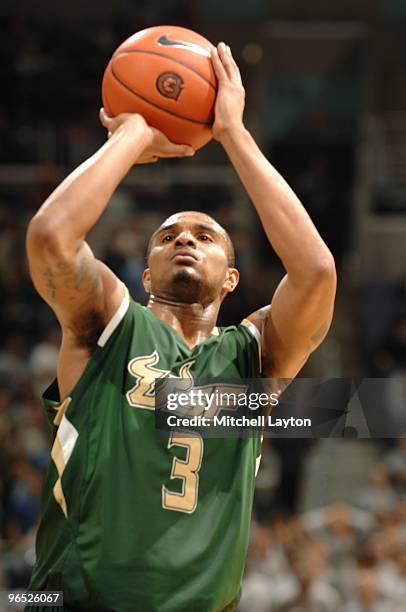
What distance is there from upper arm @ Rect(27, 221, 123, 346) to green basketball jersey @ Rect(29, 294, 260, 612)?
1.9 inches

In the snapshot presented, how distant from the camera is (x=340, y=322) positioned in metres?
13.6

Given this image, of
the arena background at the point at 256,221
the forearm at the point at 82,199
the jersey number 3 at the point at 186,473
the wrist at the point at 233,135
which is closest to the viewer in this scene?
the forearm at the point at 82,199

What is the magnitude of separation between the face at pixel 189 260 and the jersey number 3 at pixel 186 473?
520 millimetres

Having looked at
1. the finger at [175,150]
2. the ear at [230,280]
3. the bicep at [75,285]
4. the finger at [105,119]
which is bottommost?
the bicep at [75,285]

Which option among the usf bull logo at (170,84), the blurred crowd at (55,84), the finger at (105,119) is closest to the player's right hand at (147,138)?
the finger at (105,119)

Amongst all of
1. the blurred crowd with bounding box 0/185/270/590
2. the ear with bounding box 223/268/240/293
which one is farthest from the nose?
the blurred crowd with bounding box 0/185/270/590

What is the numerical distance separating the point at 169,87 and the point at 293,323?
0.86 metres

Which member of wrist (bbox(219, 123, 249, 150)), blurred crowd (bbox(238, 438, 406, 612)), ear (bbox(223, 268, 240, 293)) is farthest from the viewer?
blurred crowd (bbox(238, 438, 406, 612))

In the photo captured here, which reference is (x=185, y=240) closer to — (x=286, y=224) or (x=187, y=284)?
(x=187, y=284)

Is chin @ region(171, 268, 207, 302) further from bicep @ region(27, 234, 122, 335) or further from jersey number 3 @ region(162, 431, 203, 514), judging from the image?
jersey number 3 @ region(162, 431, 203, 514)

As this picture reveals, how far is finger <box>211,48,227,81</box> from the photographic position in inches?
128

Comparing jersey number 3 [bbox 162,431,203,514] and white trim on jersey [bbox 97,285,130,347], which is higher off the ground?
white trim on jersey [bbox 97,285,130,347]

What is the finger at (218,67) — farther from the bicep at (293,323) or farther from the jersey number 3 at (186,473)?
the jersey number 3 at (186,473)

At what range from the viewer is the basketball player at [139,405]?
2.88 m
